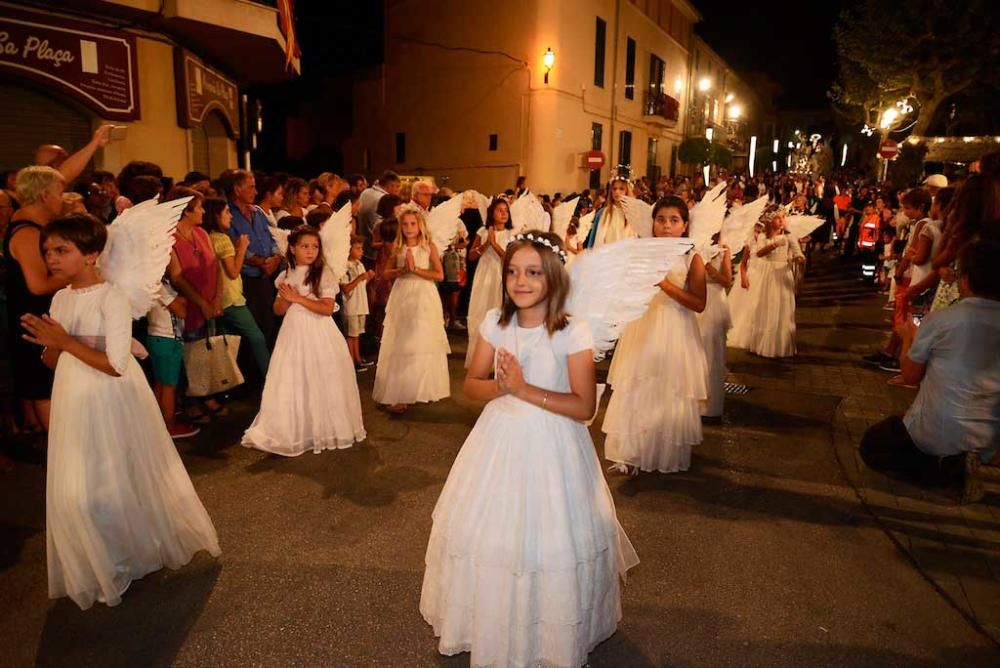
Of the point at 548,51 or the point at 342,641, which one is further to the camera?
the point at 548,51

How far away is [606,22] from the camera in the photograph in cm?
2634

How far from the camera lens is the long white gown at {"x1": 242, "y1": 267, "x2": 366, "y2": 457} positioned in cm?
544

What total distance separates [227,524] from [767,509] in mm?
3613

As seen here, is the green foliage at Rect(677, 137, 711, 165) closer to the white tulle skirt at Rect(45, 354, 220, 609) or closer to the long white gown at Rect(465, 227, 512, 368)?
the long white gown at Rect(465, 227, 512, 368)

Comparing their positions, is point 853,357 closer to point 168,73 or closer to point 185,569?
point 185,569

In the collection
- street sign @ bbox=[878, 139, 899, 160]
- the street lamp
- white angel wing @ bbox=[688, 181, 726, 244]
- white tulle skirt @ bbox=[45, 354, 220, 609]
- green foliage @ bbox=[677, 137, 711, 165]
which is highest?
the street lamp

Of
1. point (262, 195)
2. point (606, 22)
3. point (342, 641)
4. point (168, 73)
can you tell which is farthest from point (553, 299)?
point (606, 22)

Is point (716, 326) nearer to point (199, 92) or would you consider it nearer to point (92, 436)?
point (92, 436)

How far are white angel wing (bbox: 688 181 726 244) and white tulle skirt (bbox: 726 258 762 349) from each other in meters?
4.25

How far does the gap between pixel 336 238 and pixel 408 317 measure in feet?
4.34

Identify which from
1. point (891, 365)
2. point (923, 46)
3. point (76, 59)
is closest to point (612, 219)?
point (891, 365)

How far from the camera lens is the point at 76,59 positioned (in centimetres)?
959

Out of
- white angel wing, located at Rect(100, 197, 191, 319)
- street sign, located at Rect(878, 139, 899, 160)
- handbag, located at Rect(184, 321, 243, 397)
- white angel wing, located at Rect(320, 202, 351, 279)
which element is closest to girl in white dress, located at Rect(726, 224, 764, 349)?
white angel wing, located at Rect(320, 202, 351, 279)

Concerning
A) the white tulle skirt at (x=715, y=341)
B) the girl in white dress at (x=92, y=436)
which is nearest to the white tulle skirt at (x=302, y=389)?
the girl in white dress at (x=92, y=436)
